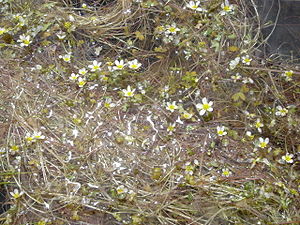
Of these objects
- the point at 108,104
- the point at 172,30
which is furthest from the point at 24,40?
the point at 172,30

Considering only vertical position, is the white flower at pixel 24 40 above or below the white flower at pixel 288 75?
above

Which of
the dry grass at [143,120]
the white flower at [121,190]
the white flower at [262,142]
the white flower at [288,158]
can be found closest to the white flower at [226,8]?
the dry grass at [143,120]

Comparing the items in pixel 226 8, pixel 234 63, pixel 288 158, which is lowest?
pixel 288 158

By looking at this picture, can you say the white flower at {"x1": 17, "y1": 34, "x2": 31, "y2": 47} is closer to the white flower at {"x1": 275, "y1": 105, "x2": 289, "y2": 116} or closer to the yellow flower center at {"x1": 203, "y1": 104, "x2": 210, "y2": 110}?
the yellow flower center at {"x1": 203, "y1": 104, "x2": 210, "y2": 110}

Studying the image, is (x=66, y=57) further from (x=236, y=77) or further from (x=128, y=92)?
(x=236, y=77)

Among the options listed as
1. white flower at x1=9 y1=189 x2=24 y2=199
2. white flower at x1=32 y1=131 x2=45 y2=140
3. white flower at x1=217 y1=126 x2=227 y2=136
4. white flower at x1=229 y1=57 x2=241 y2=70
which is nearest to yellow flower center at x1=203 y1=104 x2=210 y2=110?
white flower at x1=217 y1=126 x2=227 y2=136

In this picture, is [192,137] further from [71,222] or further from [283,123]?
[71,222]

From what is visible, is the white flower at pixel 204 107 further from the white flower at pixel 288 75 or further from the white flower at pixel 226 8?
the white flower at pixel 226 8

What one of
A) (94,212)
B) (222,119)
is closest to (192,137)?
(222,119)

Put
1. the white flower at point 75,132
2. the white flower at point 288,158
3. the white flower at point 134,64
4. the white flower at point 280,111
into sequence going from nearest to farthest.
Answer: the white flower at point 288,158, the white flower at point 75,132, the white flower at point 280,111, the white flower at point 134,64
